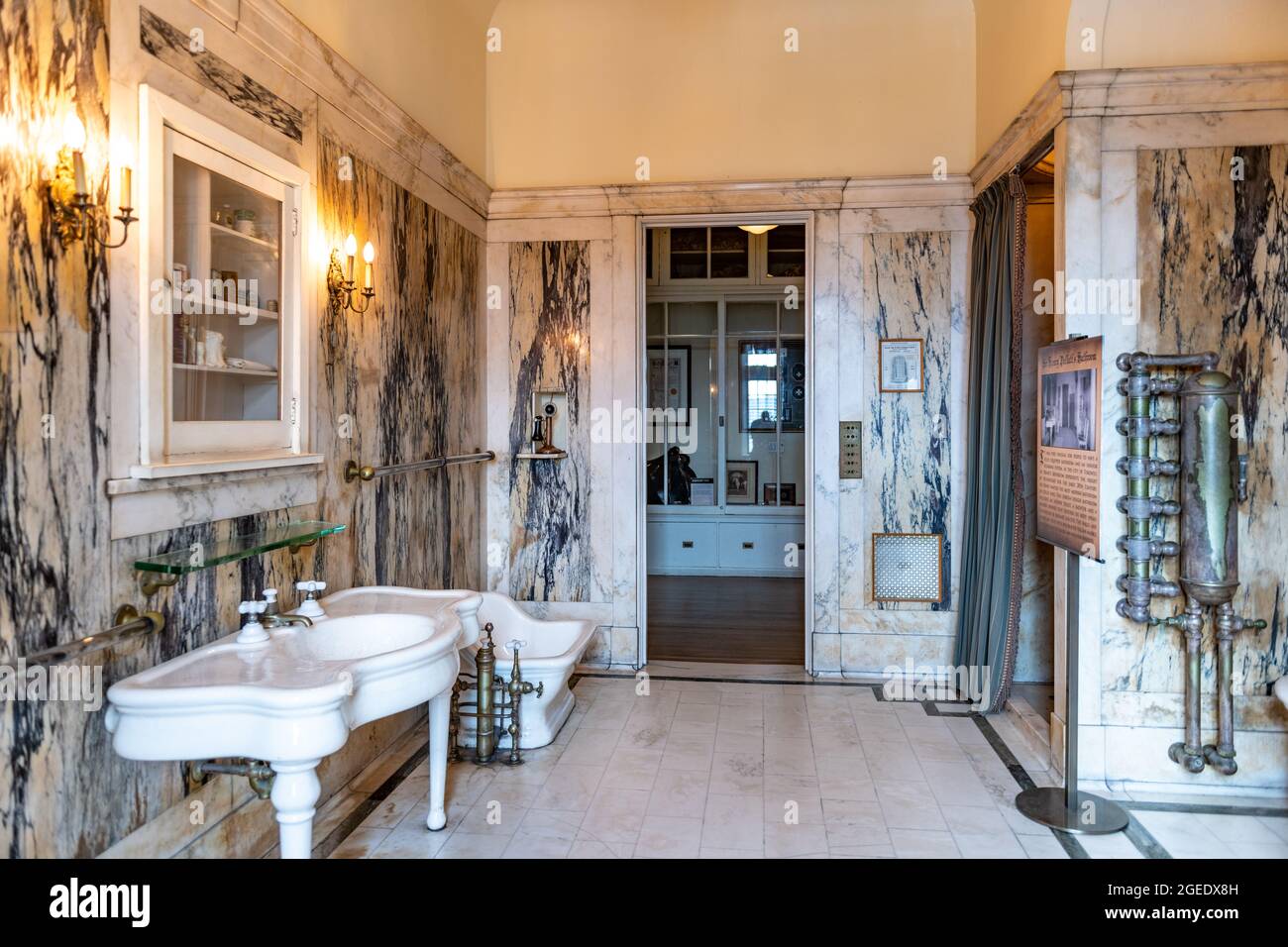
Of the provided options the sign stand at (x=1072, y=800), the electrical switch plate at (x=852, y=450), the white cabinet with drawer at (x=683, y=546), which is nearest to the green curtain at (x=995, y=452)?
the electrical switch plate at (x=852, y=450)

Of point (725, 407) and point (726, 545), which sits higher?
point (725, 407)

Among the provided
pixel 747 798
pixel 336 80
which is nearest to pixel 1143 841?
pixel 747 798

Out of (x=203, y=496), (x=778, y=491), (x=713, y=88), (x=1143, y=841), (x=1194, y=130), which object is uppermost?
(x=713, y=88)

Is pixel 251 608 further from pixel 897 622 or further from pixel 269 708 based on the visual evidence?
pixel 897 622

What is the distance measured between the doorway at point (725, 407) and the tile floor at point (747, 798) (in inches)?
137

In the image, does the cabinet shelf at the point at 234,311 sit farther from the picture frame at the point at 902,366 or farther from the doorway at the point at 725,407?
the doorway at the point at 725,407

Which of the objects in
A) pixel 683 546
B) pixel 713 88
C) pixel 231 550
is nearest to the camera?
pixel 231 550

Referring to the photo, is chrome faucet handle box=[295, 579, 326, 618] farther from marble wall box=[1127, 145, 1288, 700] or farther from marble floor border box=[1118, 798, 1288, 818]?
marble wall box=[1127, 145, 1288, 700]

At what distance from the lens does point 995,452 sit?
13.3 feet

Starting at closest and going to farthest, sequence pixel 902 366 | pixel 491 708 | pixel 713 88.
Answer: pixel 491 708 → pixel 902 366 → pixel 713 88

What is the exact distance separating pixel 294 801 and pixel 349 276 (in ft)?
6.44

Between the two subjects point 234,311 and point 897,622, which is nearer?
point 234,311

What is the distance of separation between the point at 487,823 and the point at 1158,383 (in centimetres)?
288

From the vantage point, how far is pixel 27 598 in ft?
5.93
